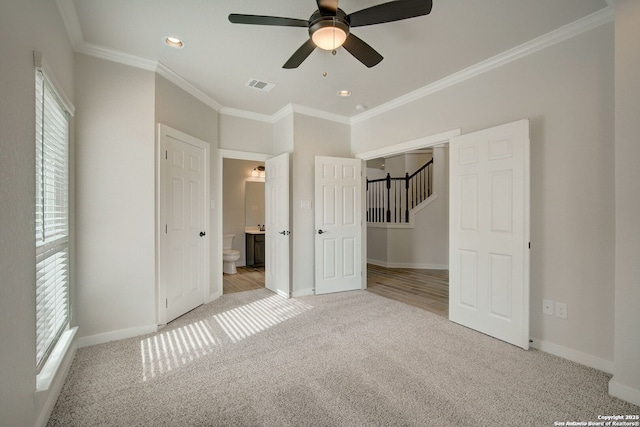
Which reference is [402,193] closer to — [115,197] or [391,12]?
[391,12]

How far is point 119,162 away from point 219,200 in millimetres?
1471

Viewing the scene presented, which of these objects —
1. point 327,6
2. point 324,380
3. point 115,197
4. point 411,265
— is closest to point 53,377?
point 115,197

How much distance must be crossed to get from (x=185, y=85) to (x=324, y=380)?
11.2ft

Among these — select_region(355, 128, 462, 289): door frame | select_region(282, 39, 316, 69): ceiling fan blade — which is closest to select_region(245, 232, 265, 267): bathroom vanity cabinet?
select_region(355, 128, 462, 289): door frame

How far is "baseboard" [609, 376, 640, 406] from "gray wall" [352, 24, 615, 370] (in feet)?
1.25

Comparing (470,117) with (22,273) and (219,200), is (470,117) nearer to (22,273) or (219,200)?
(219,200)

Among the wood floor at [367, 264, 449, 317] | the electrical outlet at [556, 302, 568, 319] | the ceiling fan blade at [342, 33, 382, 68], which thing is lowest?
the wood floor at [367, 264, 449, 317]

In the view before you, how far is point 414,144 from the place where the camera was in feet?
11.9

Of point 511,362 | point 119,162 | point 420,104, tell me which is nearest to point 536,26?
point 420,104

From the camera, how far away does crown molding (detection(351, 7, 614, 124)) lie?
222 centimetres

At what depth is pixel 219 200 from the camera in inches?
160

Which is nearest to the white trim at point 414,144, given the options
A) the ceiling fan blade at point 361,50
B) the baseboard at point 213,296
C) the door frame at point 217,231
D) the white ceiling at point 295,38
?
the white ceiling at point 295,38

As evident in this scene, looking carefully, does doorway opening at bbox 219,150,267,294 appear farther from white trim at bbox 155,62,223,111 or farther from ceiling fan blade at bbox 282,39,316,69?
ceiling fan blade at bbox 282,39,316,69

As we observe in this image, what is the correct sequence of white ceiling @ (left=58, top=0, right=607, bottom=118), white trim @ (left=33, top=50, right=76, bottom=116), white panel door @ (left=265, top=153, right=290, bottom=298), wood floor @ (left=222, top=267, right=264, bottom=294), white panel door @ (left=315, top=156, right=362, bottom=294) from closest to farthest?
white trim @ (left=33, top=50, right=76, bottom=116) → white ceiling @ (left=58, top=0, right=607, bottom=118) → white panel door @ (left=265, top=153, right=290, bottom=298) → white panel door @ (left=315, top=156, right=362, bottom=294) → wood floor @ (left=222, top=267, right=264, bottom=294)
